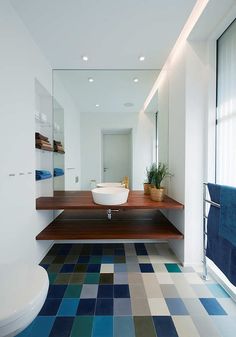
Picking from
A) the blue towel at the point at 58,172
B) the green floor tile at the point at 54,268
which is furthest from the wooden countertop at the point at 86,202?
the green floor tile at the point at 54,268

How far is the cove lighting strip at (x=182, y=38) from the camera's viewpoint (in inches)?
59.8

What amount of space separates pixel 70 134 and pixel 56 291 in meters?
1.68

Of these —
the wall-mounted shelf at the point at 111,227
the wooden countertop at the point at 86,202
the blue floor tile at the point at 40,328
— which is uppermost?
the wooden countertop at the point at 86,202

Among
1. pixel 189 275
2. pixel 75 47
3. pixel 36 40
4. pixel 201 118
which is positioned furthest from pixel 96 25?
pixel 189 275

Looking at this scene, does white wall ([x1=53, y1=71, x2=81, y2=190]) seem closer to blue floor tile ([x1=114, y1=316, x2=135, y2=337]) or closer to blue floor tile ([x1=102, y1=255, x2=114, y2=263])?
blue floor tile ([x1=102, y1=255, x2=114, y2=263])

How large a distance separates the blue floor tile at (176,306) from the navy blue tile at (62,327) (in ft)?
2.40

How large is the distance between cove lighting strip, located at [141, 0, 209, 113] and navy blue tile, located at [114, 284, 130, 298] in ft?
6.17

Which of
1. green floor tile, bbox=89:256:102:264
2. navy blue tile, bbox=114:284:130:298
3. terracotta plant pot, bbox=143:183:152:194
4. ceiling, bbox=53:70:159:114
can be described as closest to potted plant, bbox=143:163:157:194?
terracotta plant pot, bbox=143:183:152:194

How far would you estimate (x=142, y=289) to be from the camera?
5.42ft

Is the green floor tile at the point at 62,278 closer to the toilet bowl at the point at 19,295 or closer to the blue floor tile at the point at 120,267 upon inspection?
the blue floor tile at the point at 120,267

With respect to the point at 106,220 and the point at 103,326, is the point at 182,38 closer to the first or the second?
the point at 106,220

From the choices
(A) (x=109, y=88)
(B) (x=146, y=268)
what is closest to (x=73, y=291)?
(B) (x=146, y=268)

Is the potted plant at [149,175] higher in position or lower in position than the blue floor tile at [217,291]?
higher

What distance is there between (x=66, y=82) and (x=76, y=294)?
2.33m
